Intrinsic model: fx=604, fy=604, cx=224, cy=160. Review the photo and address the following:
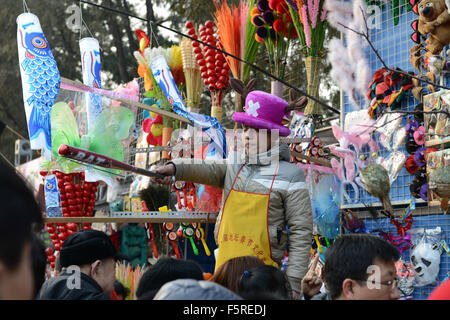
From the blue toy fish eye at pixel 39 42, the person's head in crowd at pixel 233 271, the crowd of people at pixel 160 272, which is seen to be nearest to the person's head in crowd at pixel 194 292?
the crowd of people at pixel 160 272

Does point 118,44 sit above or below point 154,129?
above

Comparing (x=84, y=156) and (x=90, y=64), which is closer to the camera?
(x=84, y=156)

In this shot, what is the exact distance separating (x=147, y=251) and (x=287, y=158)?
3671 millimetres

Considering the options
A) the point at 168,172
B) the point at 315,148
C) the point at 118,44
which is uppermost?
the point at 118,44

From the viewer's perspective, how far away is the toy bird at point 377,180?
344 centimetres

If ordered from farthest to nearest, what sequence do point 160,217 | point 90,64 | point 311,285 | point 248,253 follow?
1. point 90,64
2. point 160,217
3. point 248,253
4. point 311,285

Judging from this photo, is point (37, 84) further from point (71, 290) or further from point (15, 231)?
point (15, 231)

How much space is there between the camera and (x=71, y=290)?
6.56 ft

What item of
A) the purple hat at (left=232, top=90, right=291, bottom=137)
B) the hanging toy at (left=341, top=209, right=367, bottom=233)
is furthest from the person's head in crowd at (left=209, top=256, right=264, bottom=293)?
the hanging toy at (left=341, top=209, right=367, bottom=233)

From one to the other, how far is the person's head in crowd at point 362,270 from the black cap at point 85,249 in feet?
2.87

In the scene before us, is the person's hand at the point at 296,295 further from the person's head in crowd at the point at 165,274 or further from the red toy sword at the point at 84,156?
the red toy sword at the point at 84,156

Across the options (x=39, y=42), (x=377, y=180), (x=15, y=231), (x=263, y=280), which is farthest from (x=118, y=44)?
(x=15, y=231)

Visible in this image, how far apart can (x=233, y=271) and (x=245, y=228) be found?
1.62 feet

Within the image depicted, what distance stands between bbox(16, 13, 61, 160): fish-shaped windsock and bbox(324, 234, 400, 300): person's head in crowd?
6.77ft
